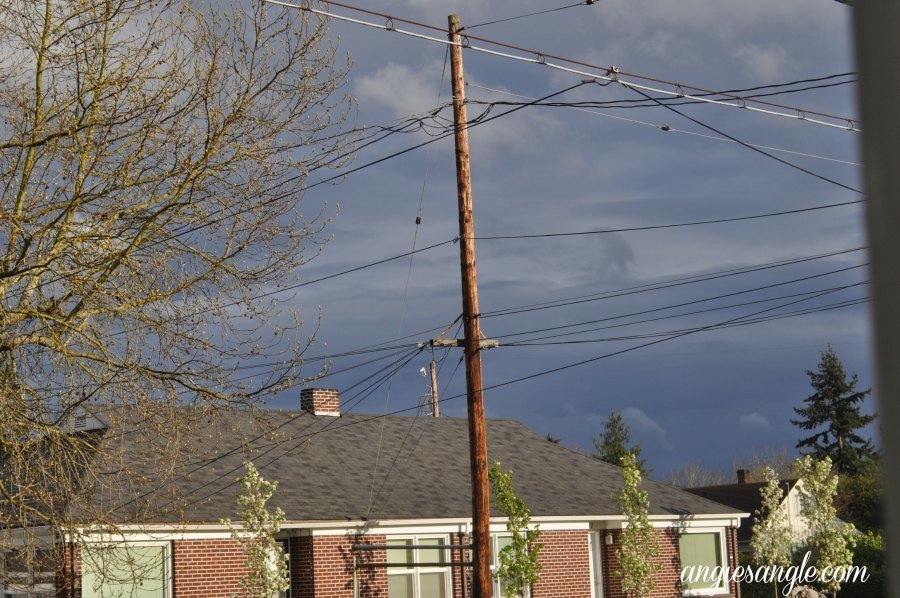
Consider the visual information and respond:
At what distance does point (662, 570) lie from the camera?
32625mm

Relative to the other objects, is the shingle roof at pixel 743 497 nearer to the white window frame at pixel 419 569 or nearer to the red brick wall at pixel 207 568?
the white window frame at pixel 419 569

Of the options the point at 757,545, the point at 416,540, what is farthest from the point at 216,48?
the point at 757,545

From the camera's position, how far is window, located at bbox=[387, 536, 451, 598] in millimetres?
27125

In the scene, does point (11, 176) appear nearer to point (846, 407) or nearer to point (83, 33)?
point (83, 33)

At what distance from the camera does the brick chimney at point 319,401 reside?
33688mm

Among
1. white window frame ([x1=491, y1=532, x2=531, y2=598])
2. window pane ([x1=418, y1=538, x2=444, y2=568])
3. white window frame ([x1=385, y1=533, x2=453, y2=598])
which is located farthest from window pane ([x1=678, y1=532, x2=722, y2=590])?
window pane ([x1=418, y1=538, x2=444, y2=568])

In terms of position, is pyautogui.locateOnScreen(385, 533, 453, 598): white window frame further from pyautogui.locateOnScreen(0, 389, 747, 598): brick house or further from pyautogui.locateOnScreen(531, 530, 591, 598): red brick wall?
pyautogui.locateOnScreen(531, 530, 591, 598): red brick wall

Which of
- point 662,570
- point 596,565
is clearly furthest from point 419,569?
point 662,570

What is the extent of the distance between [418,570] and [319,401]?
317 inches

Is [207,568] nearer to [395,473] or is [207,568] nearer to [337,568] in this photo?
[337,568]

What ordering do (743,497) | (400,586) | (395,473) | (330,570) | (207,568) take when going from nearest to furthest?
(207,568) < (330,570) < (400,586) < (395,473) < (743,497)

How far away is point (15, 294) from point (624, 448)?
241 feet

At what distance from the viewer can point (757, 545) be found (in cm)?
3853

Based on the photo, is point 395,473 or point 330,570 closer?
point 330,570
